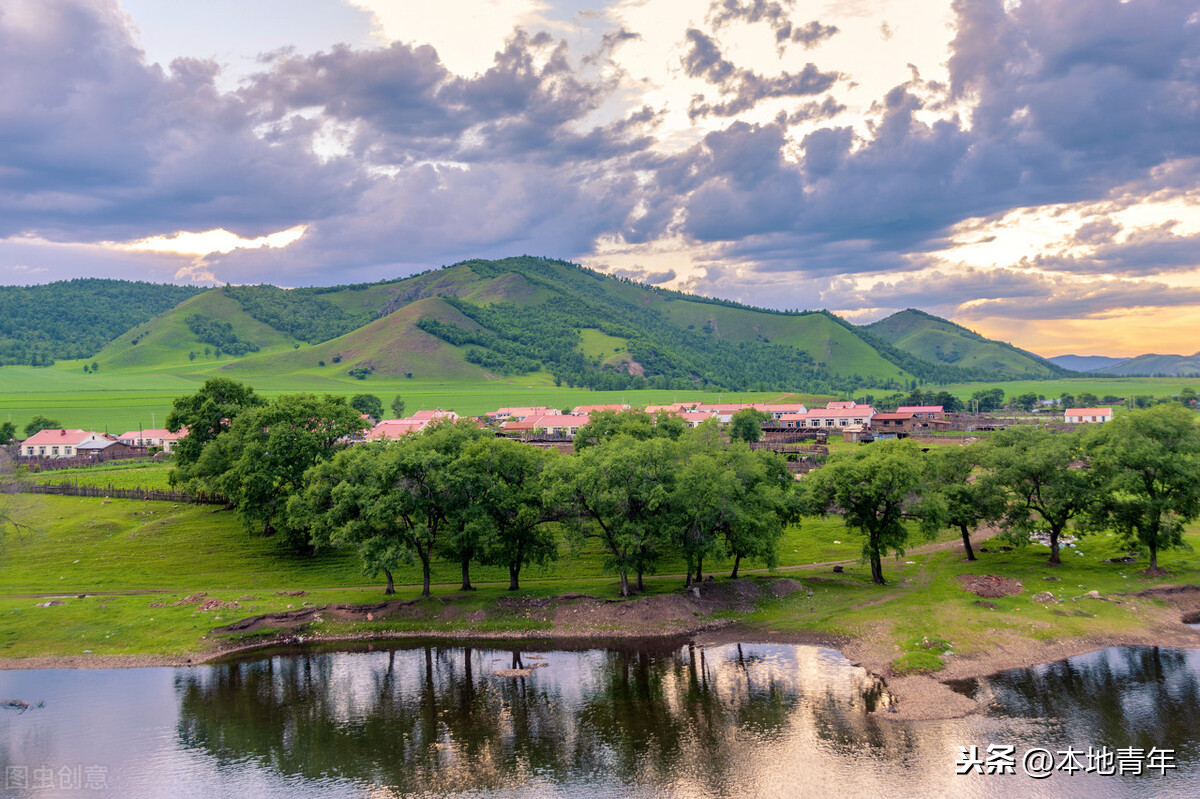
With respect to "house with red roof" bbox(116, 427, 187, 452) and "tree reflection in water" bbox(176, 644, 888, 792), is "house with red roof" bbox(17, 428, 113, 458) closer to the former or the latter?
"house with red roof" bbox(116, 427, 187, 452)

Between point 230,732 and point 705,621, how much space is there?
32.0 meters

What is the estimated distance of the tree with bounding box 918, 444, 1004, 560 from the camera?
5709cm

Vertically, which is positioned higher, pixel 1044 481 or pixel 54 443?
pixel 54 443

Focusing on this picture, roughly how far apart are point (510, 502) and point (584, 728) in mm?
22126

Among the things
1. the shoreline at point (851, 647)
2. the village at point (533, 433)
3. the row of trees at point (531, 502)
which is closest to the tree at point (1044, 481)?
the shoreline at point (851, 647)

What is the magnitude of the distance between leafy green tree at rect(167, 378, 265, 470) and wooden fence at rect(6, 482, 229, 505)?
4.13 meters

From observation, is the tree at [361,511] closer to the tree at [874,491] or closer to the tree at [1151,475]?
the tree at [874,491]

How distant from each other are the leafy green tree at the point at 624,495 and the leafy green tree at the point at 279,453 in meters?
26.9

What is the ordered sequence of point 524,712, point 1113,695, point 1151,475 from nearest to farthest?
point 1113,695 → point 524,712 → point 1151,475

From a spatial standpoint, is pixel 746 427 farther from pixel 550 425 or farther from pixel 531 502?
pixel 531 502

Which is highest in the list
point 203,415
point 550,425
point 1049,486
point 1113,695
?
point 203,415

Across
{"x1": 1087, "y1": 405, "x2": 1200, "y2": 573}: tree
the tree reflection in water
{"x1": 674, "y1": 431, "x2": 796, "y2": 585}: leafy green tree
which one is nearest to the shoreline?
the tree reflection in water

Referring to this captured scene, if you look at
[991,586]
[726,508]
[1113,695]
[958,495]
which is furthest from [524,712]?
[958,495]

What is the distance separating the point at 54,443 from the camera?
163m
